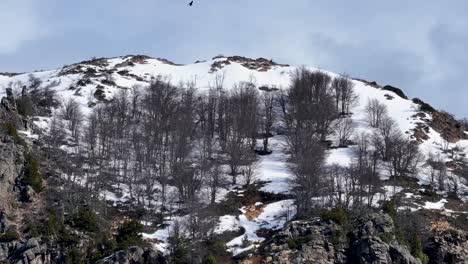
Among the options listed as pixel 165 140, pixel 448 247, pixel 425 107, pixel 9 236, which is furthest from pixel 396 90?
pixel 9 236

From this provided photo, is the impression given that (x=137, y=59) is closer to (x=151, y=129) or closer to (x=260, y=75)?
(x=260, y=75)

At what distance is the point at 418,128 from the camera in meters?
97.8

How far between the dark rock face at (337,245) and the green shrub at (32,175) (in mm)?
21867

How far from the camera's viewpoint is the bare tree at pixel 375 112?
101 meters

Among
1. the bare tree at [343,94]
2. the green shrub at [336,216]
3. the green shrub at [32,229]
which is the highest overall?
the bare tree at [343,94]

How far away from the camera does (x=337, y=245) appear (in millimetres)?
59719

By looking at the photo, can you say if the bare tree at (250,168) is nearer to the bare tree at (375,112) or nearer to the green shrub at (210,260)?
the green shrub at (210,260)

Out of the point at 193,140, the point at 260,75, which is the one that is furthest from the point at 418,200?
the point at 260,75

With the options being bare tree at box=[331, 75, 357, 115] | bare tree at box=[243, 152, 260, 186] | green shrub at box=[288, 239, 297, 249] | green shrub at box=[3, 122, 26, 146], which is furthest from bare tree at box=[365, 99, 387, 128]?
green shrub at box=[3, 122, 26, 146]

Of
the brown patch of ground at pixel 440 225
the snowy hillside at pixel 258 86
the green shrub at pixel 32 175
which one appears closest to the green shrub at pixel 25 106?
the snowy hillside at pixel 258 86

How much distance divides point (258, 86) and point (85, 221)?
60.4m

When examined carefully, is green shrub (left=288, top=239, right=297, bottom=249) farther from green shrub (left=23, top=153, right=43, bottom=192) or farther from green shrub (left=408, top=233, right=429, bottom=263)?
green shrub (left=23, top=153, right=43, bottom=192)

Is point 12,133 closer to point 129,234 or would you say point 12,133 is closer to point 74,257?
point 74,257

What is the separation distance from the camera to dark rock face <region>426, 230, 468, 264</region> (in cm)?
6091
